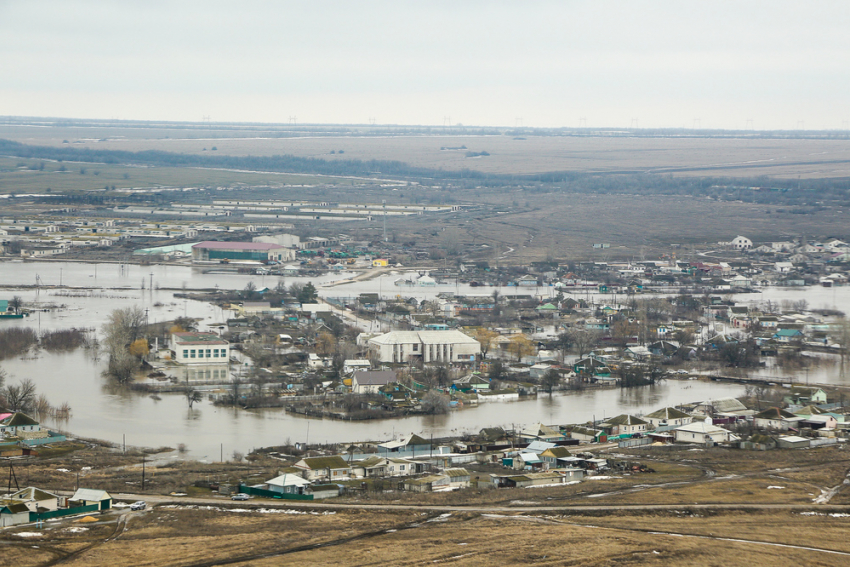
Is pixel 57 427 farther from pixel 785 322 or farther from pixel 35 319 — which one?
pixel 785 322

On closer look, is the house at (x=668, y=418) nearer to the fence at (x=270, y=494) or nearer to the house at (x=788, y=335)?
the fence at (x=270, y=494)

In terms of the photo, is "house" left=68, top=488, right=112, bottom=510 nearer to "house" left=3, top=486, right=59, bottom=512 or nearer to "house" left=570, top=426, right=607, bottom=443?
"house" left=3, top=486, right=59, bottom=512

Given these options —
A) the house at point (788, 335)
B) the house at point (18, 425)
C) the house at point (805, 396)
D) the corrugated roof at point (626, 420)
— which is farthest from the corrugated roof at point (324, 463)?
the house at point (788, 335)

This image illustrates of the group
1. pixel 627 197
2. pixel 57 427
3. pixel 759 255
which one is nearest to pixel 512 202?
pixel 627 197

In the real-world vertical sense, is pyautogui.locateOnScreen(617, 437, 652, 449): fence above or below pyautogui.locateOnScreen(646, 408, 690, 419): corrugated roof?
below

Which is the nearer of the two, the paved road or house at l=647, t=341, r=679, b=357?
the paved road

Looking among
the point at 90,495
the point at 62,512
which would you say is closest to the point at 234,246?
the point at 90,495

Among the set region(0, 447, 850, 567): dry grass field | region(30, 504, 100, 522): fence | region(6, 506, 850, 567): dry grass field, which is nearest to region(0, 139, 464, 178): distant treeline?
region(0, 447, 850, 567): dry grass field
